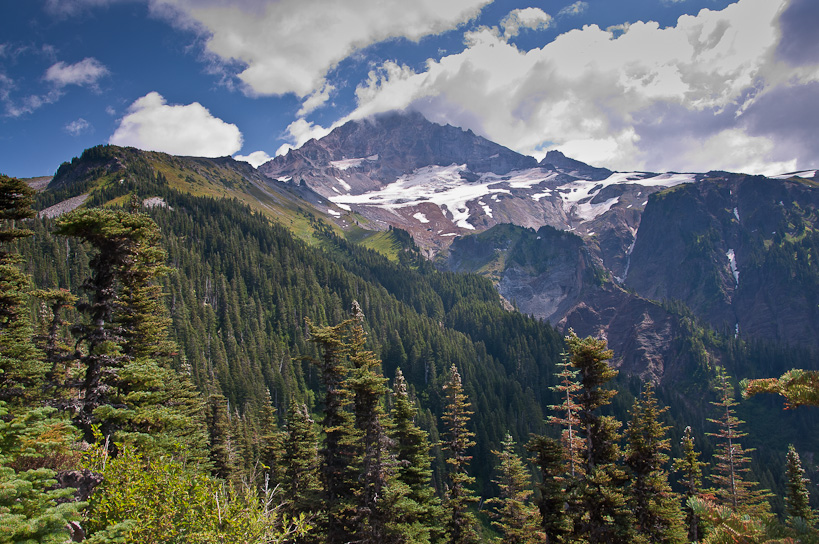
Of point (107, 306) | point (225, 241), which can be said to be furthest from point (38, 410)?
point (225, 241)

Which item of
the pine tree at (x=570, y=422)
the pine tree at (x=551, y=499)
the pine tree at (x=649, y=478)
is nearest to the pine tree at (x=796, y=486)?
the pine tree at (x=649, y=478)

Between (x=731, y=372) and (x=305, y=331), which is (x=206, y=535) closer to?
(x=305, y=331)

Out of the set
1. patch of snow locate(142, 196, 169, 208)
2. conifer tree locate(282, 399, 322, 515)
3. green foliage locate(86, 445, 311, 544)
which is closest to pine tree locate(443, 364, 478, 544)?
conifer tree locate(282, 399, 322, 515)

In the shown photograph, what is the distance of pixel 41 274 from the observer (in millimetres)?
126375

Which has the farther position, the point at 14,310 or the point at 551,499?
the point at 551,499

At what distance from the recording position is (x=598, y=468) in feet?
74.7

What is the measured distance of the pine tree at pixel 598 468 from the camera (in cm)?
2239

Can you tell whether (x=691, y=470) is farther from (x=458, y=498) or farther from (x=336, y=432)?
(x=336, y=432)

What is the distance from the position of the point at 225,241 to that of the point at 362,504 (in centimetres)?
17132

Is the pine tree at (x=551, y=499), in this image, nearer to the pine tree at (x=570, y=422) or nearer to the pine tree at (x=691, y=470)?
the pine tree at (x=570, y=422)

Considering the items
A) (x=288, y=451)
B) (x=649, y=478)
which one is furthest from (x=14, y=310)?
(x=649, y=478)

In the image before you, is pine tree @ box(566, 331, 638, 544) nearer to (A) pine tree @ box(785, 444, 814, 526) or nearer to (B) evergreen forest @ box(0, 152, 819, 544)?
(B) evergreen forest @ box(0, 152, 819, 544)

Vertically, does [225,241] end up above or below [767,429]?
above

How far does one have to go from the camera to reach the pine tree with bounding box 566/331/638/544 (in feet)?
73.5
